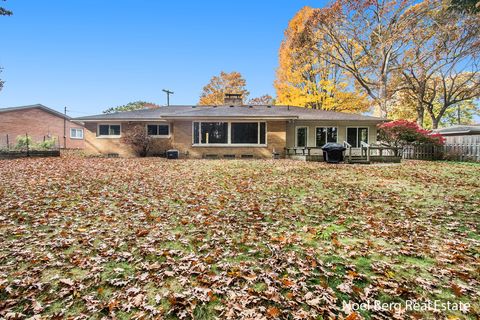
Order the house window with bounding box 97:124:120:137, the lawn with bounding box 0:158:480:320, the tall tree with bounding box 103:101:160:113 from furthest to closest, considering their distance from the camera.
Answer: the tall tree with bounding box 103:101:160:113 < the house window with bounding box 97:124:120:137 < the lawn with bounding box 0:158:480:320

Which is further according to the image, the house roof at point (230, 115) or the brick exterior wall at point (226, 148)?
the brick exterior wall at point (226, 148)

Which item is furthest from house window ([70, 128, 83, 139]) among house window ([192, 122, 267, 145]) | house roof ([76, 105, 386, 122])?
house window ([192, 122, 267, 145])

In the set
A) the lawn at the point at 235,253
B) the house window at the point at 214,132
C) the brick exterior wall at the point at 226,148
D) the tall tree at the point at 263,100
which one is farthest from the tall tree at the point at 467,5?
the tall tree at the point at 263,100

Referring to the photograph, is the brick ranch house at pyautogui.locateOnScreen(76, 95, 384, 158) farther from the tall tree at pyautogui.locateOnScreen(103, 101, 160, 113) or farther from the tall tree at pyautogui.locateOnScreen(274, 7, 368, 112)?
the tall tree at pyautogui.locateOnScreen(103, 101, 160, 113)

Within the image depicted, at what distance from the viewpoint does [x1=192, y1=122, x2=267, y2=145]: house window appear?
19094 millimetres

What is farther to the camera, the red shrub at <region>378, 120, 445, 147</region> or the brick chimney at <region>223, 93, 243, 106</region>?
the brick chimney at <region>223, 93, 243, 106</region>

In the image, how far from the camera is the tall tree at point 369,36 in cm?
2130

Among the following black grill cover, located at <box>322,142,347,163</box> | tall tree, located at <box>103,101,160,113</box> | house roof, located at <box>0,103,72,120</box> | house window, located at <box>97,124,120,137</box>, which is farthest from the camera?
tall tree, located at <box>103,101,160,113</box>

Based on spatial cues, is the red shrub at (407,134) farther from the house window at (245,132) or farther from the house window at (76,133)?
the house window at (76,133)

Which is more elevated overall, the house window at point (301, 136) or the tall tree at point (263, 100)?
the tall tree at point (263, 100)

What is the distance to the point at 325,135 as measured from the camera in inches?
789

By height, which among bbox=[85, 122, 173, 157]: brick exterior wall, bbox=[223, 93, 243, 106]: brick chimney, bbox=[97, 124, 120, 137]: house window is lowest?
bbox=[85, 122, 173, 157]: brick exterior wall

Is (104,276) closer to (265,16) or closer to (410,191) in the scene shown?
(410,191)

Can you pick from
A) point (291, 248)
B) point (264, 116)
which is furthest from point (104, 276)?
point (264, 116)
